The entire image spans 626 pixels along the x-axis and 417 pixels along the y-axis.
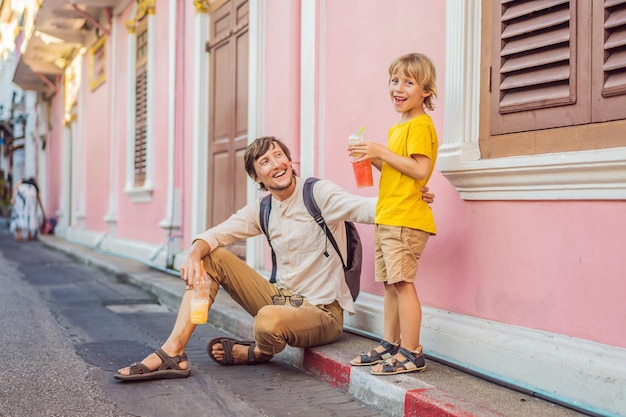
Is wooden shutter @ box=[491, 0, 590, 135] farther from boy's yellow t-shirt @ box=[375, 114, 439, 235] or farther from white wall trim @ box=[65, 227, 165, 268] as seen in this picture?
white wall trim @ box=[65, 227, 165, 268]

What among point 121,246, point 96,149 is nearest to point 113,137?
point 96,149

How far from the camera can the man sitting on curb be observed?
3.67 m

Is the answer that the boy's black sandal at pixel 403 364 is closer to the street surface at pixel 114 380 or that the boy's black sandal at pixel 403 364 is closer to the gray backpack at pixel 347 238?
the street surface at pixel 114 380

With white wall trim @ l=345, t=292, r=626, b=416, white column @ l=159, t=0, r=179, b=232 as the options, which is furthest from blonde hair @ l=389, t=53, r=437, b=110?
white column @ l=159, t=0, r=179, b=232

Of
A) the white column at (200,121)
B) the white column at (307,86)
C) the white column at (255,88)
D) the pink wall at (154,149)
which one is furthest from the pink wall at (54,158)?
the white column at (307,86)

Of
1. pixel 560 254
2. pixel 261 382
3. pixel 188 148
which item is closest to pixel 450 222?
pixel 560 254

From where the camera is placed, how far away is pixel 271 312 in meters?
3.65

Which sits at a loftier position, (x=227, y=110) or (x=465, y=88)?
(x=227, y=110)

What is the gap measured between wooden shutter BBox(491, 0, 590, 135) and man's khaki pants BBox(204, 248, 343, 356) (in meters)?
1.34

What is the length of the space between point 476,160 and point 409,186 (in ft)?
1.33

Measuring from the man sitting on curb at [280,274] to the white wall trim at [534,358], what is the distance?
1.88 ft

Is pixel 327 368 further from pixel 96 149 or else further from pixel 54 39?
pixel 54 39

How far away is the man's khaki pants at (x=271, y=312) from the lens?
366 cm

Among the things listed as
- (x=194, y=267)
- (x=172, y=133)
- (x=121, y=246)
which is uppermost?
(x=172, y=133)
